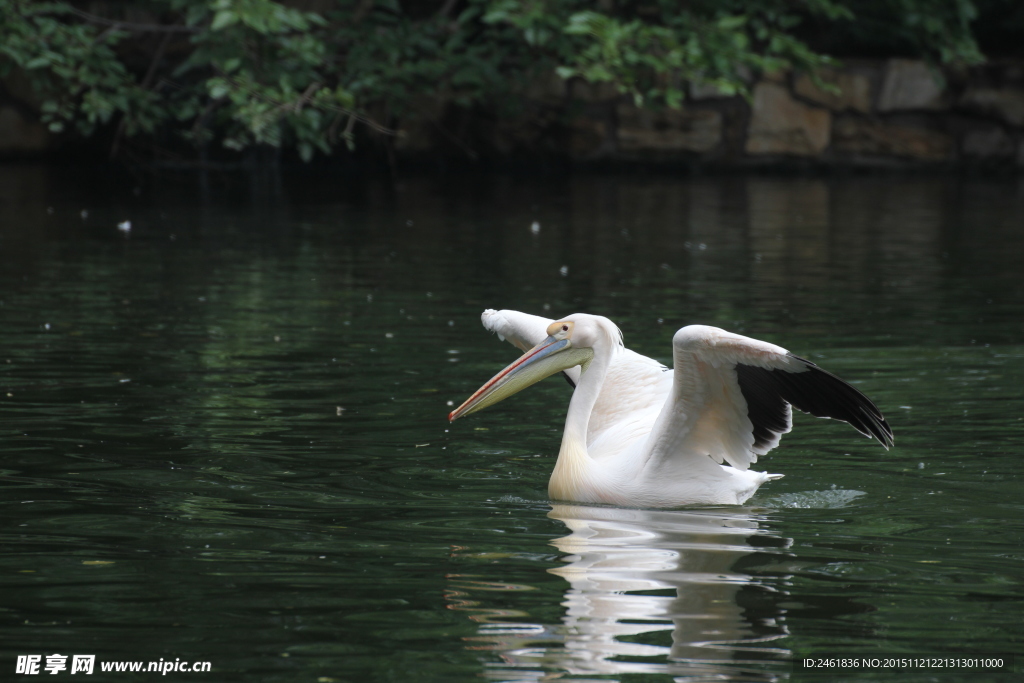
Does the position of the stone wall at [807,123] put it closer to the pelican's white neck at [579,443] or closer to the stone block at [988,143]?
the stone block at [988,143]

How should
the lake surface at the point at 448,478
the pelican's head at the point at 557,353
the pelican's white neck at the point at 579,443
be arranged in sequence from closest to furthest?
the lake surface at the point at 448,478, the pelican's white neck at the point at 579,443, the pelican's head at the point at 557,353

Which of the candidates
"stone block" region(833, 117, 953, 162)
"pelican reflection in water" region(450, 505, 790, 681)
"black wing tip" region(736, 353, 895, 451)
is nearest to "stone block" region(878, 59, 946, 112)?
"stone block" region(833, 117, 953, 162)

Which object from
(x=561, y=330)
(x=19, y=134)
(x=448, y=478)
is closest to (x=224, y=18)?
(x=561, y=330)

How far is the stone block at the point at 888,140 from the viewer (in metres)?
17.7

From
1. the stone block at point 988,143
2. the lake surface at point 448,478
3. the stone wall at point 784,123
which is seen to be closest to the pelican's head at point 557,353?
the lake surface at point 448,478

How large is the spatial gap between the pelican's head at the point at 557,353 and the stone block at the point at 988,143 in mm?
14329

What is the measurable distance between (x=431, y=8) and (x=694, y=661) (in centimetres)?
1548

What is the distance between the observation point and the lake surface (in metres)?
3.22

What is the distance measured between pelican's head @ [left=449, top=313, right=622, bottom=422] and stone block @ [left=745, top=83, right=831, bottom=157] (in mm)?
12993

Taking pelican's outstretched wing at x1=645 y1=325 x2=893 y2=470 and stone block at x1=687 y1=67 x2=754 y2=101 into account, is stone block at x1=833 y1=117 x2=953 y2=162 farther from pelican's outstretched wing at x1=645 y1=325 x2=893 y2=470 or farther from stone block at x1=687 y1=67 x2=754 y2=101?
pelican's outstretched wing at x1=645 y1=325 x2=893 y2=470

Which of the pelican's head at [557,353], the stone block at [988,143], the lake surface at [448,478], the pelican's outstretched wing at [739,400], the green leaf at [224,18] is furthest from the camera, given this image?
the stone block at [988,143]

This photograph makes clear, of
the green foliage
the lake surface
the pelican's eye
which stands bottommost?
the lake surface

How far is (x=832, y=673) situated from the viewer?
119 inches

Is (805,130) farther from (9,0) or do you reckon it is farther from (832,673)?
(832,673)
